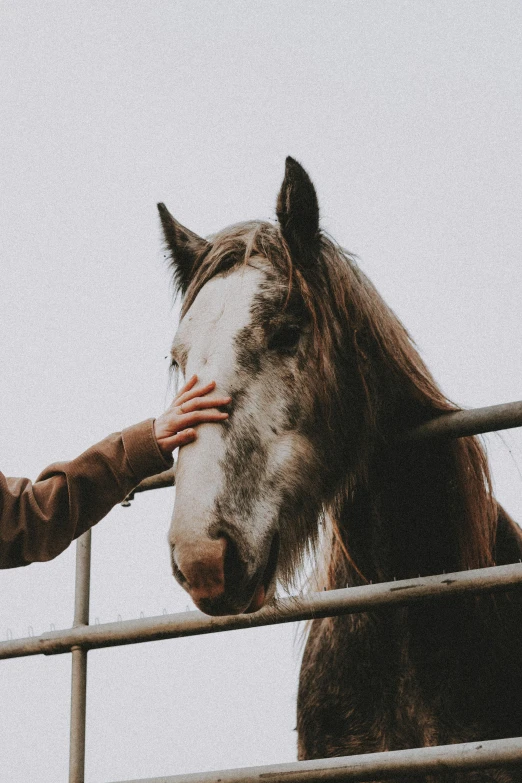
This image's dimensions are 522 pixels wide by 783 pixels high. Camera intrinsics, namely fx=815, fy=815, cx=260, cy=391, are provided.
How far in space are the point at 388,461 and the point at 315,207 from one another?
76 centimetres

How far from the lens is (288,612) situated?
6.22 feet

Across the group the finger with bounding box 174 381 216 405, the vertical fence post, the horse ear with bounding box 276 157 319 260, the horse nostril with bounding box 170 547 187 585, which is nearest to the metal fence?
the vertical fence post

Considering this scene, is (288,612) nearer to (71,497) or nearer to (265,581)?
(265,581)

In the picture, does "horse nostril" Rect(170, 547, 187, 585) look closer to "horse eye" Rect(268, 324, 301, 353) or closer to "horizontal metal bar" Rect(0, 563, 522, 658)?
"horizontal metal bar" Rect(0, 563, 522, 658)

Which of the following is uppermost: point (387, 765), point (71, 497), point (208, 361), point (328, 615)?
point (208, 361)

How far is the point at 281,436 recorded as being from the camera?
2006mm

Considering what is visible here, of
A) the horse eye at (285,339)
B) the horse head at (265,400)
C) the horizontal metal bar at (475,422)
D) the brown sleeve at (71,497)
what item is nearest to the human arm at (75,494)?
the brown sleeve at (71,497)

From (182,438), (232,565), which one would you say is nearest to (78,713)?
(232,565)

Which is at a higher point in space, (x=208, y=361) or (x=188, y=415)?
(x=208, y=361)

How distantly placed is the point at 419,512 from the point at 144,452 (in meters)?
0.86

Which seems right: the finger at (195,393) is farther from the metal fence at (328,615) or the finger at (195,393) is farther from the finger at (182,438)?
the metal fence at (328,615)

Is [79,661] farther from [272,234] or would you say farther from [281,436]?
[272,234]

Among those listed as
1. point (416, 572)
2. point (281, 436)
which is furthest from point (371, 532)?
point (281, 436)

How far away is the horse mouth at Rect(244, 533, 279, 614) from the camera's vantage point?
1804 millimetres
